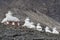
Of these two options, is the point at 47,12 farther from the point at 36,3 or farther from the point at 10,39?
the point at 10,39

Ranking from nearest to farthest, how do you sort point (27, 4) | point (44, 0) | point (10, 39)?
point (10, 39), point (27, 4), point (44, 0)

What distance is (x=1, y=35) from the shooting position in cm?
1436

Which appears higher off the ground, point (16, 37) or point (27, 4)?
point (27, 4)

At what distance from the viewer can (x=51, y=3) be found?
122 meters

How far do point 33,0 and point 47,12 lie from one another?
860cm

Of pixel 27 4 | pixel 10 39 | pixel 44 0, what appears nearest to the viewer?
pixel 10 39

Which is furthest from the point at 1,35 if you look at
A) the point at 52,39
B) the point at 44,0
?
the point at 44,0

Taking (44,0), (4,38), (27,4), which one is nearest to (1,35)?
(4,38)

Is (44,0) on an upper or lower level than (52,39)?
upper

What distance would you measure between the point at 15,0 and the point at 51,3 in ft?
47.4

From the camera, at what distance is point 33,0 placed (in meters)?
120

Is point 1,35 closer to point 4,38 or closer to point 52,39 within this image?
point 4,38

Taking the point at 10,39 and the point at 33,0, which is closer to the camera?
the point at 10,39

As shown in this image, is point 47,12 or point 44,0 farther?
point 44,0
